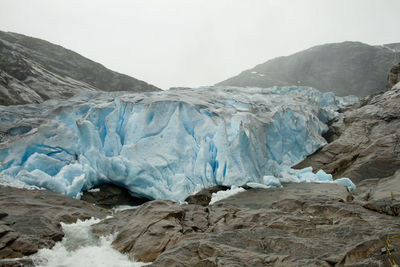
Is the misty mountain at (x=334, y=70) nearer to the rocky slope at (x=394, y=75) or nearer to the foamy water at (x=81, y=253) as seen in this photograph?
the rocky slope at (x=394, y=75)

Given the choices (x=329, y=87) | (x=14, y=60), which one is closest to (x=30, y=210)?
(x=14, y=60)

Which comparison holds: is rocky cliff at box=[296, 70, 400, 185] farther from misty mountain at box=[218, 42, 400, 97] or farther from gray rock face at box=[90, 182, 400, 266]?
misty mountain at box=[218, 42, 400, 97]

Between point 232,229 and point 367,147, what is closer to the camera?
point 232,229

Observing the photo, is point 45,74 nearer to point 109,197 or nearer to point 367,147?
point 109,197

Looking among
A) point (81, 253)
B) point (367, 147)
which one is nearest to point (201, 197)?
point (81, 253)

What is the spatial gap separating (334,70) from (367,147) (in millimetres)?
49393

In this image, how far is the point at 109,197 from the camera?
10.5 m

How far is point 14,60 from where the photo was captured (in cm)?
2448

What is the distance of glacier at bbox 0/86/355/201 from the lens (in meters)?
9.92

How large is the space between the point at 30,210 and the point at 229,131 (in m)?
6.80

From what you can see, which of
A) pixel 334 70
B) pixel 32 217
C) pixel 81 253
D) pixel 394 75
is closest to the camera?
pixel 81 253

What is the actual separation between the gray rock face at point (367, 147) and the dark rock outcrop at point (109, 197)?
7083 mm

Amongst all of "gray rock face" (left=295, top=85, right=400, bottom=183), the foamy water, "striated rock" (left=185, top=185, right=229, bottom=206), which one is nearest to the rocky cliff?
"gray rock face" (left=295, top=85, right=400, bottom=183)

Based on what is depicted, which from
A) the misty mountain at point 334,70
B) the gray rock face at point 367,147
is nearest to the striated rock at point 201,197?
the gray rock face at point 367,147
